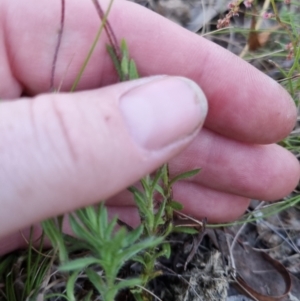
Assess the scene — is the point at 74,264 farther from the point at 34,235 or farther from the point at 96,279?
the point at 34,235

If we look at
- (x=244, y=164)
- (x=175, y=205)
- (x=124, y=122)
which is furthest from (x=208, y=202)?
(x=124, y=122)

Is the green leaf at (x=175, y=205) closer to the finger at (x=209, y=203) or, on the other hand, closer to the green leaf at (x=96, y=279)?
the green leaf at (x=96, y=279)

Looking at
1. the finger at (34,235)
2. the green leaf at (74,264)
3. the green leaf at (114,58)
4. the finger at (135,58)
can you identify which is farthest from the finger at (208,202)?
the green leaf at (74,264)

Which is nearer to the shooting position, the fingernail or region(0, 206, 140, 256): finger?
the fingernail

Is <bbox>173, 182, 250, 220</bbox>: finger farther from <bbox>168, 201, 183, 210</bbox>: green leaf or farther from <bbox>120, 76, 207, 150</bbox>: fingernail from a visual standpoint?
<bbox>120, 76, 207, 150</bbox>: fingernail

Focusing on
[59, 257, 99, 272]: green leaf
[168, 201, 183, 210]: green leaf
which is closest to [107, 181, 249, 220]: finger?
[168, 201, 183, 210]: green leaf

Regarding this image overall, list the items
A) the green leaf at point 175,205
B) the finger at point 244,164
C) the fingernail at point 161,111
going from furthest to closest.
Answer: the finger at point 244,164 < the green leaf at point 175,205 < the fingernail at point 161,111
